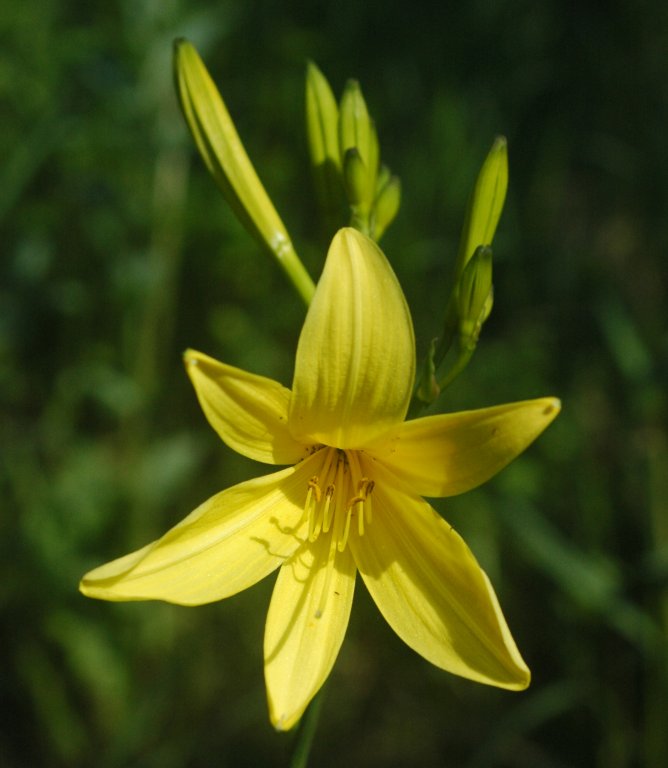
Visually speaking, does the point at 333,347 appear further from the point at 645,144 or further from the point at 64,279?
the point at 645,144

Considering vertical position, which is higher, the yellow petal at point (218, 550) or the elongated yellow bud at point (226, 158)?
the elongated yellow bud at point (226, 158)

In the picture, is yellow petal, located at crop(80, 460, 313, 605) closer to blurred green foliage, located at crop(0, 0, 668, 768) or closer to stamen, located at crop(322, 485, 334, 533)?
stamen, located at crop(322, 485, 334, 533)

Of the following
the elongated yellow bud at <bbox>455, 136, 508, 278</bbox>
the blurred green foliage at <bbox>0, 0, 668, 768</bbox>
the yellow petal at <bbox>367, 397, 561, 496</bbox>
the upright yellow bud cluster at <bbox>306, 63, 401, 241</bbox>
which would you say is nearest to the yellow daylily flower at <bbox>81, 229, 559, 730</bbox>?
the yellow petal at <bbox>367, 397, 561, 496</bbox>

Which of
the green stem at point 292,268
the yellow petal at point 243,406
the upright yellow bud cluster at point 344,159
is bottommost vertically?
the yellow petal at point 243,406

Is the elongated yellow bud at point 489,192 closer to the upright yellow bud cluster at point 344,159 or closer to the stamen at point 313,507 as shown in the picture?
the upright yellow bud cluster at point 344,159

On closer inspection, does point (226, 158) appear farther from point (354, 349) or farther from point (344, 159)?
point (354, 349)

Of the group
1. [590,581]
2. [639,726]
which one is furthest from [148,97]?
[639,726]

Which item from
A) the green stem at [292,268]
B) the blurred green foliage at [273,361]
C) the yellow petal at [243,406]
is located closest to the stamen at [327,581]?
the yellow petal at [243,406]
